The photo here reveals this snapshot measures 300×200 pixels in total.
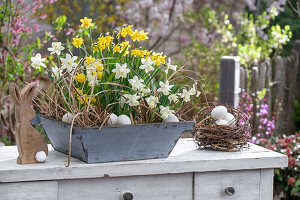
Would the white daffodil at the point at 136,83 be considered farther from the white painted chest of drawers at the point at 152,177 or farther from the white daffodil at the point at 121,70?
the white painted chest of drawers at the point at 152,177

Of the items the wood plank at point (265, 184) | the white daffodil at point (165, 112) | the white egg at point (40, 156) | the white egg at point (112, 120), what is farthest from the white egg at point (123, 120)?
the wood plank at point (265, 184)

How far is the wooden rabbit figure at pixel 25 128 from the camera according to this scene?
1541 mm

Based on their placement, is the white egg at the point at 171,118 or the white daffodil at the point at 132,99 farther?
the white egg at the point at 171,118

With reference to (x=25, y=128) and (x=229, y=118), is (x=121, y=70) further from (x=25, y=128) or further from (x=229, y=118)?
(x=229, y=118)

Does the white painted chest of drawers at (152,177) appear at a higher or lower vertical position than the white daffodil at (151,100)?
lower

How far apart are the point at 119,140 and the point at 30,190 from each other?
0.34 metres

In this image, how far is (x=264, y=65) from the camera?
13.2ft

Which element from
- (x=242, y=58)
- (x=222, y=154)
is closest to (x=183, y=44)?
(x=242, y=58)

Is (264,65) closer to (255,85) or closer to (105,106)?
(255,85)

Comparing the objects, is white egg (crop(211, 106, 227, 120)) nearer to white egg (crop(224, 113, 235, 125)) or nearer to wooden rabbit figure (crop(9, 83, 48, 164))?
white egg (crop(224, 113, 235, 125))

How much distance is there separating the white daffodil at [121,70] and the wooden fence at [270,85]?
6.53 ft

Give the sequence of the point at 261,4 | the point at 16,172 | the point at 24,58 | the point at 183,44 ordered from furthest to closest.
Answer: the point at 183,44, the point at 261,4, the point at 24,58, the point at 16,172

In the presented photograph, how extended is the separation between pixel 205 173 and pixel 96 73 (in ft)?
1.80

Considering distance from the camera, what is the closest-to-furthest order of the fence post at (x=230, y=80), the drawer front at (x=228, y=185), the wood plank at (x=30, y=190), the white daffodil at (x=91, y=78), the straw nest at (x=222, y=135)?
the wood plank at (x=30, y=190) → the white daffodil at (x=91, y=78) → the drawer front at (x=228, y=185) → the straw nest at (x=222, y=135) → the fence post at (x=230, y=80)
